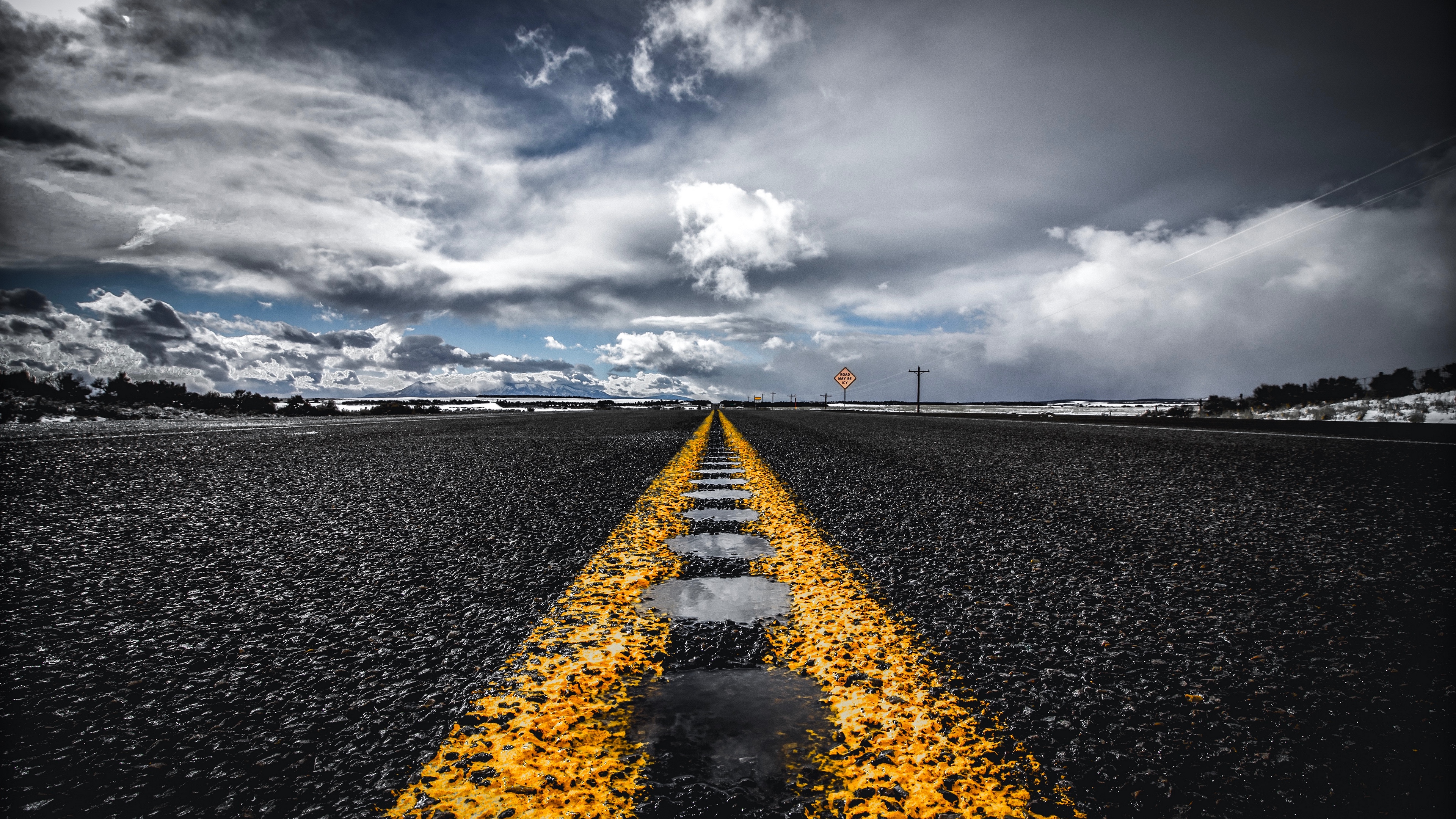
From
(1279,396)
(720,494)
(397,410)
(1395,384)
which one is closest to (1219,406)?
(1279,396)

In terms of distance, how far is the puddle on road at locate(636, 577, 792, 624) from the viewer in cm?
242

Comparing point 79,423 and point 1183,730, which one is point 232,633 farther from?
point 79,423

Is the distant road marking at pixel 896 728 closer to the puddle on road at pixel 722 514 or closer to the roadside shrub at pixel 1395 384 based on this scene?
the puddle on road at pixel 722 514

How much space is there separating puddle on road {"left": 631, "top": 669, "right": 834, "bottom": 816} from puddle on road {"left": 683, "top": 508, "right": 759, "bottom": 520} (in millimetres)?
2618

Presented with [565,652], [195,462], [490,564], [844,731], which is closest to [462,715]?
[565,652]

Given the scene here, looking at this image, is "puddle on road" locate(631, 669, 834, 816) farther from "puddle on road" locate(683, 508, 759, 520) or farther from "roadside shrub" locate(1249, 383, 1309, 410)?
"roadside shrub" locate(1249, 383, 1309, 410)

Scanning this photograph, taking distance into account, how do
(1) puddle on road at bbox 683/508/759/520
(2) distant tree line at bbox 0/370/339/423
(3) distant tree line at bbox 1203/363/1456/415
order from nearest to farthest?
(1) puddle on road at bbox 683/508/759/520 < (2) distant tree line at bbox 0/370/339/423 < (3) distant tree line at bbox 1203/363/1456/415

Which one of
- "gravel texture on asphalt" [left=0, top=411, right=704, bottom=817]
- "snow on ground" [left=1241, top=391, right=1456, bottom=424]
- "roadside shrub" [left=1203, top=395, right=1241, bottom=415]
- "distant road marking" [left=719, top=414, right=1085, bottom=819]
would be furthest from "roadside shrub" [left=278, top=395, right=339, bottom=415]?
"roadside shrub" [left=1203, top=395, right=1241, bottom=415]

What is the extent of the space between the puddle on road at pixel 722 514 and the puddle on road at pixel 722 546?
50 centimetres

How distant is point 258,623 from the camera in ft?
7.63

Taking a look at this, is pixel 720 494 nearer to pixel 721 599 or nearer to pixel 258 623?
pixel 721 599

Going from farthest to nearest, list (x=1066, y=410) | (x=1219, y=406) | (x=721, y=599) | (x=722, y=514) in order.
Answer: (x=1066, y=410)
(x=1219, y=406)
(x=722, y=514)
(x=721, y=599)

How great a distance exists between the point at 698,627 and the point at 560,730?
798 mm

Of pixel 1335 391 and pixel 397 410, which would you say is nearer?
pixel 1335 391
